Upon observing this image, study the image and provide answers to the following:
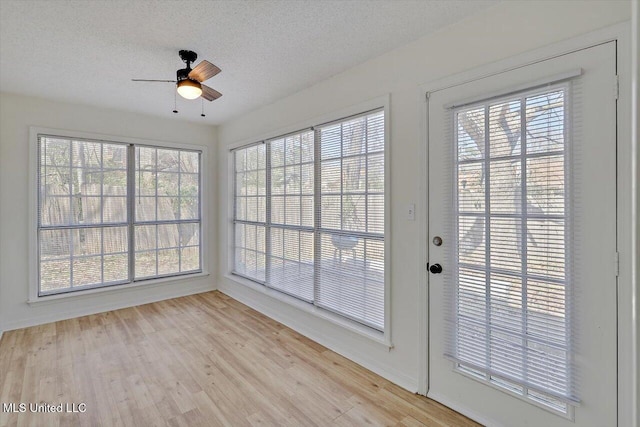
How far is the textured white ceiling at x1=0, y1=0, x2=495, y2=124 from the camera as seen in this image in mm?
1921

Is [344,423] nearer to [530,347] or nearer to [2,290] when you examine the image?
[530,347]

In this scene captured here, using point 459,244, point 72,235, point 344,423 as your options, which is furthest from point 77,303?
point 459,244

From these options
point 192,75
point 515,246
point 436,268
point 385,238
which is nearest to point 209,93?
point 192,75

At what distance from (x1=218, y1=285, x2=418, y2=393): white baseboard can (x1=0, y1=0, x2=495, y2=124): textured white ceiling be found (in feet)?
8.44

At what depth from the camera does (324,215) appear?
310 centimetres

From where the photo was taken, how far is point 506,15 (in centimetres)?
184

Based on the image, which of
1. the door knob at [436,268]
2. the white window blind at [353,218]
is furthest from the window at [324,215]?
the door knob at [436,268]

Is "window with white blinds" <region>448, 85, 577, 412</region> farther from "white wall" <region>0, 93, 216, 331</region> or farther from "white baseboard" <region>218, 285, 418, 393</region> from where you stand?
"white wall" <region>0, 93, 216, 331</region>

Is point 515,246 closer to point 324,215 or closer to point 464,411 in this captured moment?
point 464,411

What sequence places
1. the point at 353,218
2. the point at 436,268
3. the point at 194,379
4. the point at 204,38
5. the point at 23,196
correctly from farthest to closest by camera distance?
the point at 23,196
the point at 353,218
the point at 194,379
the point at 204,38
the point at 436,268

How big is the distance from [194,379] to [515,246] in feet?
8.48

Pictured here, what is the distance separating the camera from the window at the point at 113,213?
3721 mm

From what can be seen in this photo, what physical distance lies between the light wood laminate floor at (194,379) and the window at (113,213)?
745 mm

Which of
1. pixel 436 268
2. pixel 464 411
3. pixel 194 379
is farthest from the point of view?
pixel 194 379
